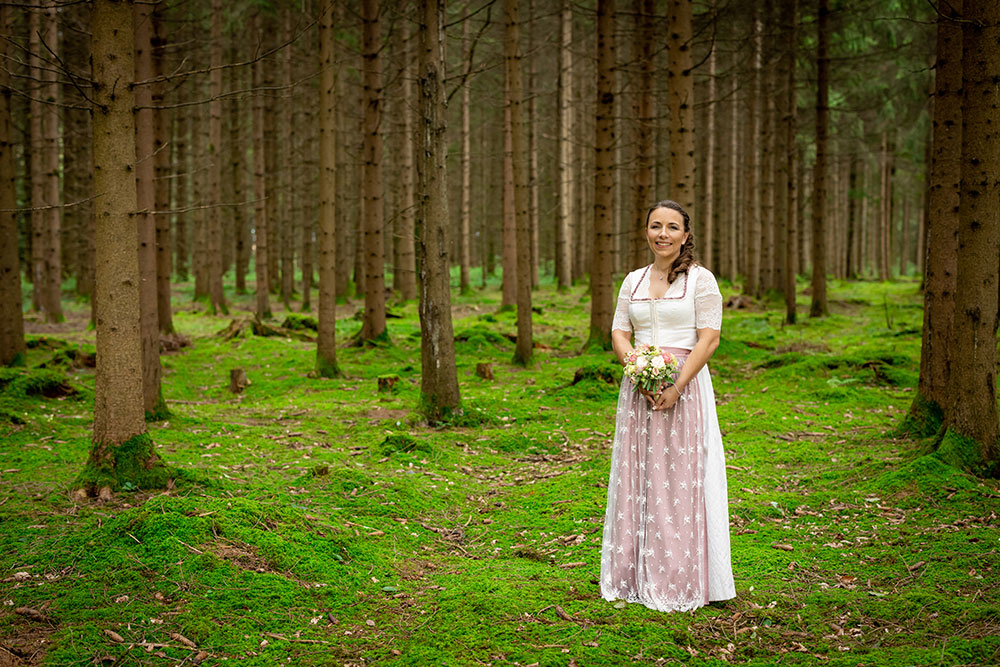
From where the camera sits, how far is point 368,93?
43.2ft

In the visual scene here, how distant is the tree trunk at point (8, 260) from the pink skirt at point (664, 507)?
10.0 metres

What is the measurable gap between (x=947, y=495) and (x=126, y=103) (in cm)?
687

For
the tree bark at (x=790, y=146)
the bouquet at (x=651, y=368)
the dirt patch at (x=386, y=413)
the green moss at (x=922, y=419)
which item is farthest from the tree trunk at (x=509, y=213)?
the bouquet at (x=651, y=368)

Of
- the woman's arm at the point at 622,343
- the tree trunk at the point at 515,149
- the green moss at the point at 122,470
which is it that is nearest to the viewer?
the woman's arm at the point at 622,343

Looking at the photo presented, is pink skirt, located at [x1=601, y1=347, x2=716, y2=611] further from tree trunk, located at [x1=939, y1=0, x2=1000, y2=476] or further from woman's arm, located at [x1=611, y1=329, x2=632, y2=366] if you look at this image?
tree trunk, located at [x1=939, y1=0, x2=1000, y2=476]

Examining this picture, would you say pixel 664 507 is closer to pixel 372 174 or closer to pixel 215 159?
pixel 372 174

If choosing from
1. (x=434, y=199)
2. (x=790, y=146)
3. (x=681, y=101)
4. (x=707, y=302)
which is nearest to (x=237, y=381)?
(x=434, y=199)

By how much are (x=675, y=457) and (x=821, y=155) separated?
45.9ft

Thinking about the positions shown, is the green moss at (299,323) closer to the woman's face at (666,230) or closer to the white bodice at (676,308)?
the white bodice at (676,308)

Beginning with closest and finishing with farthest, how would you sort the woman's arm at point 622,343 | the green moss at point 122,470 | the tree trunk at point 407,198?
the woman's arm at point 622,343 → the green moss at point 122,470 → the tree trunk at point 407,198

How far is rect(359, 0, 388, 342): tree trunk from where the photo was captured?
12.9 metres

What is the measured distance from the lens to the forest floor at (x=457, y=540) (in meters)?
4.05

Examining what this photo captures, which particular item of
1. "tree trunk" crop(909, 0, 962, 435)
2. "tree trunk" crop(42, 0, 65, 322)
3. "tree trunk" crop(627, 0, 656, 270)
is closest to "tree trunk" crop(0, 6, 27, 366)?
"tree trunk" crop(42, 0, 65, 322)

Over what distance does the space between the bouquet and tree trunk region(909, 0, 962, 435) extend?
15.2ft
